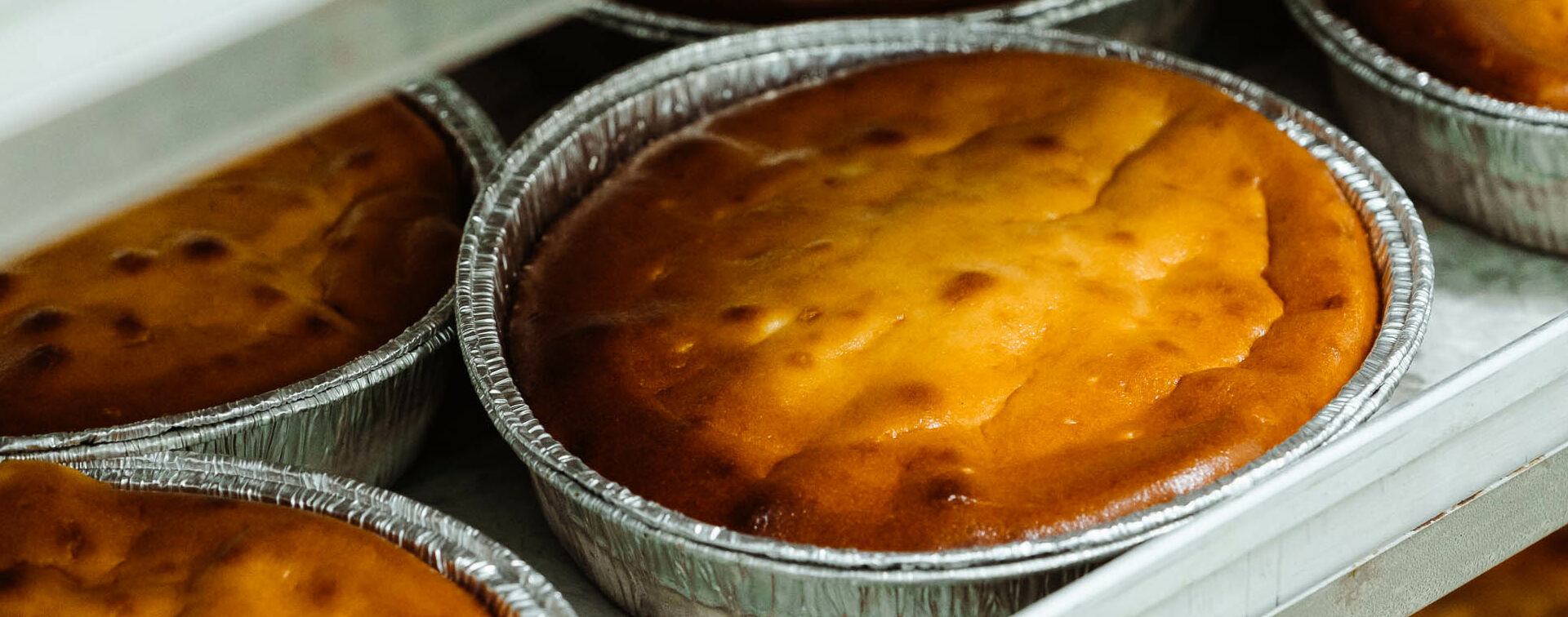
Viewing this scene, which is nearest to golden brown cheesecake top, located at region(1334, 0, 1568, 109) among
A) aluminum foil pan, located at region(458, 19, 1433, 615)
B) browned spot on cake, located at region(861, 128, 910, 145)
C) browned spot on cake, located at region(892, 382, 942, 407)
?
aluminum foil pan, located at region(458, 19, 1433, 615)

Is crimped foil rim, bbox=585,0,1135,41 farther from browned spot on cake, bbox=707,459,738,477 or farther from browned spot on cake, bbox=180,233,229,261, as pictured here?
browned spot on cake, bbox=707,459,738,477

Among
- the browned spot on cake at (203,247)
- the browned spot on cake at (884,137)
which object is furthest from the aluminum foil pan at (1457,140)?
the browned spot on cake at (203,247)

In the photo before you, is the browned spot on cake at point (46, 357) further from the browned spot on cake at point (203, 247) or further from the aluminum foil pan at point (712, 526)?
the aluminum foil pan at point (712, 526)

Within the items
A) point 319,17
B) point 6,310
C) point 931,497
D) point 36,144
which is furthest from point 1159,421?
point 6,310

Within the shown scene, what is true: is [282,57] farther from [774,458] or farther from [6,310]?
[6,310]

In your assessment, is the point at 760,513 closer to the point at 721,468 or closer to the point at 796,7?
the point at 721,468

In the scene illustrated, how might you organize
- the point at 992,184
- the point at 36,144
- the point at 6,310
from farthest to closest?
the point at 992,184 < the point at 6,310 < the point at 36,144
